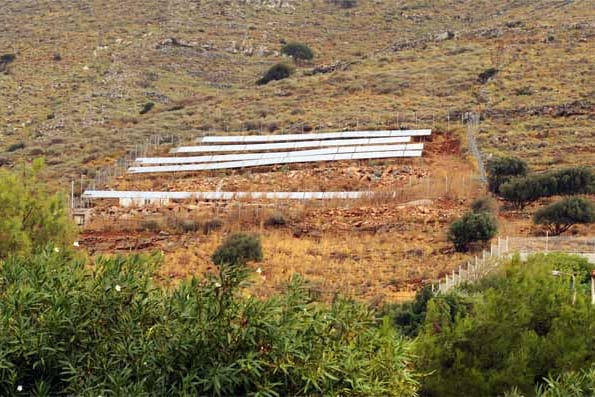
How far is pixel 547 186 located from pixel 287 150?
1196cm

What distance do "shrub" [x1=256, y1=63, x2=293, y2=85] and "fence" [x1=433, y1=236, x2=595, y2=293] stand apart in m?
33.7

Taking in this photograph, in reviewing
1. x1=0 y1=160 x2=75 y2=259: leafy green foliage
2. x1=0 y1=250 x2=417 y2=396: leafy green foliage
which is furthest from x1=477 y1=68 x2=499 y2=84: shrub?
x1=0 y1=250 x2=417 y2=396: leafy green foliage

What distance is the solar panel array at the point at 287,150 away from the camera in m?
36.7

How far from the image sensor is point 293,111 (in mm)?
45969

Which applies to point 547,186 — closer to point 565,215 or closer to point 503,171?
point 503,171

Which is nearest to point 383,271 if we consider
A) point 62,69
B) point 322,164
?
point 322,164

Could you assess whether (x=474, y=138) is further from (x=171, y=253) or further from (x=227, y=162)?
(x=171, y=253)

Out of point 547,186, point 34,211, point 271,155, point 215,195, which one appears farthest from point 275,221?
point 271,155

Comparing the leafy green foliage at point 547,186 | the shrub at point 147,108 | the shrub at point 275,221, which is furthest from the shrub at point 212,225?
the shrub at point 147,108

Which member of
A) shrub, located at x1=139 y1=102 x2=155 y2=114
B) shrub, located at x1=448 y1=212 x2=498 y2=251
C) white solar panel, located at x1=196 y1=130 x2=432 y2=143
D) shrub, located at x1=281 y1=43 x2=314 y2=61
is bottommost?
shrub, located at x1=448 y1=212 x2=498 y2=251

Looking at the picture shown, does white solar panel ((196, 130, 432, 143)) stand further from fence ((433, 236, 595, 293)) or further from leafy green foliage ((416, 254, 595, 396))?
leafy green foliage ((416, 254, 595, 396))

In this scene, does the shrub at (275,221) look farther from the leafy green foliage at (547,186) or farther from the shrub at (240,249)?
the leafy green foliage at (547,186)

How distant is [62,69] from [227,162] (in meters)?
24.5

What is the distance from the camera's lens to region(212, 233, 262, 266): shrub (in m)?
23.3
